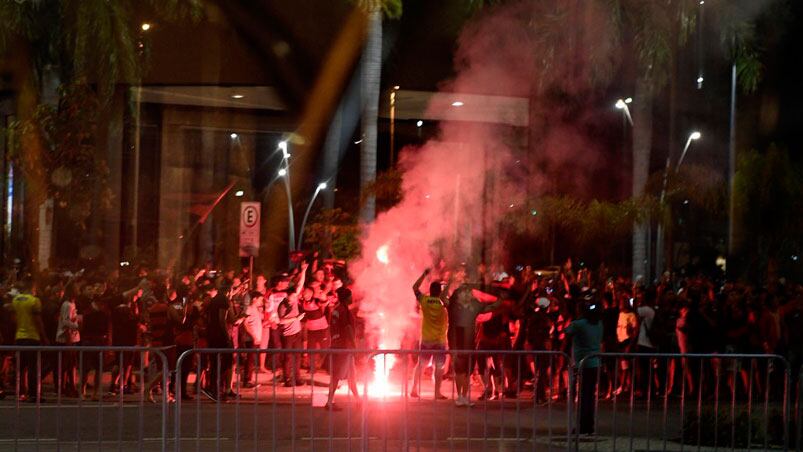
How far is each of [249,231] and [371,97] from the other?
6431 mm

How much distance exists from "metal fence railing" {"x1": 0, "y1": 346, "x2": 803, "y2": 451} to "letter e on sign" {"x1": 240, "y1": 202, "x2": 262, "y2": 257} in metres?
2.58

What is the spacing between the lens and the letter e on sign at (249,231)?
18.3 metres

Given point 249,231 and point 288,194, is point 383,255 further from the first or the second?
point 288,194

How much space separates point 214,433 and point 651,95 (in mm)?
15214

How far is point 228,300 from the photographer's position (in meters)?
16.4

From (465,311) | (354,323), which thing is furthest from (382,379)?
(465,311)

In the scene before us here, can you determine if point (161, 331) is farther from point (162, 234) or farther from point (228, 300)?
point (162, 234)

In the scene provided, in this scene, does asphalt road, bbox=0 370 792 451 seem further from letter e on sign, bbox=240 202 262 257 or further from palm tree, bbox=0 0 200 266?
palm tree, bbox=0 0 200 266

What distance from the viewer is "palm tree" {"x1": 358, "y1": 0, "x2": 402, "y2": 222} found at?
23.7m

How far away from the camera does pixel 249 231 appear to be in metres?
18.3

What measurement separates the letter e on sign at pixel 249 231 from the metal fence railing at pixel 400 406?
258cm

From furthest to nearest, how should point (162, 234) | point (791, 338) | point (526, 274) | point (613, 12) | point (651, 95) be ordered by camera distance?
point (162, 234) → point (651, 95) → point (613, 12) → point (526, 274) → point (791, 338)

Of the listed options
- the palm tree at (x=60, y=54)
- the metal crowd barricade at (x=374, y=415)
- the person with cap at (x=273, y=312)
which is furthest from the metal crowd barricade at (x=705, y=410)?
the palm tree at (x=60, y=54)

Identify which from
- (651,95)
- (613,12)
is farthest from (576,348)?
(651,95)
